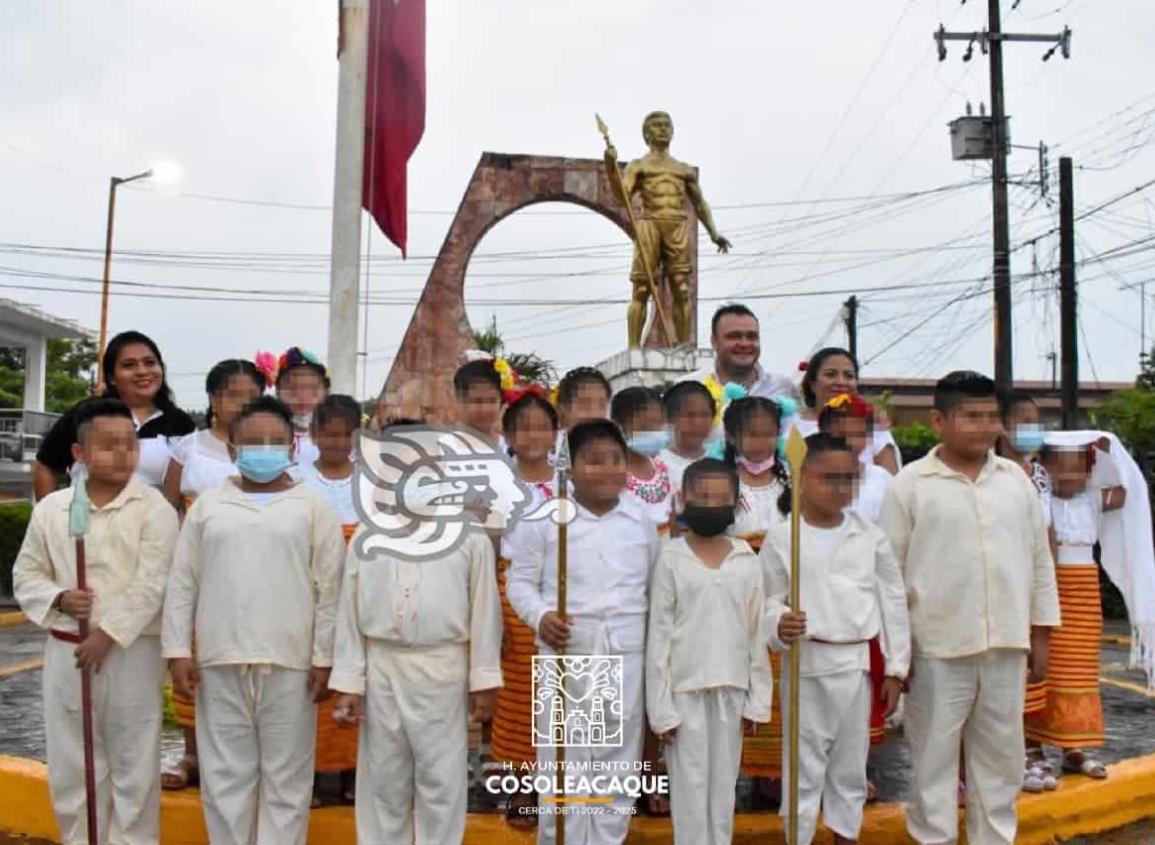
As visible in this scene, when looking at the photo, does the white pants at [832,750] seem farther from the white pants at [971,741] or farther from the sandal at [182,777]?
the sandal at [182,777]

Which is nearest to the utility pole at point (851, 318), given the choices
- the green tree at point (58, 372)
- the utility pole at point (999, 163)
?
the utility pole at point (999, 163)

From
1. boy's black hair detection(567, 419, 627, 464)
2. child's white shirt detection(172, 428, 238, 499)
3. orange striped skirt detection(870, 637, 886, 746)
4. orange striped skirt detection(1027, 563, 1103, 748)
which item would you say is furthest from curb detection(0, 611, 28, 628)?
orange striped skirt detection(1027, 563, 1103, 748)

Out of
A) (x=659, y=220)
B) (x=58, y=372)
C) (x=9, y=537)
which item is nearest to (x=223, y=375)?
(x=659, y=220)

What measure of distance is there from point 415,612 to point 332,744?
1.06 meters

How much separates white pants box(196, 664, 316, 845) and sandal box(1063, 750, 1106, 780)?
3255 millimetres

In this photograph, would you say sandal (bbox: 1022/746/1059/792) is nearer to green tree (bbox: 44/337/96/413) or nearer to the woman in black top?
the woman in black top

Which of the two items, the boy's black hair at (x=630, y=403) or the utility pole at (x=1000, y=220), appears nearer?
the boy's black hair at (x=630, y=403)

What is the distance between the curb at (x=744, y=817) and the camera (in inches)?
161

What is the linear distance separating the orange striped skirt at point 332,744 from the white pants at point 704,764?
131cm

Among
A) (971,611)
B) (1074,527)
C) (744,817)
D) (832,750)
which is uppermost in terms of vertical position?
(1074,527)

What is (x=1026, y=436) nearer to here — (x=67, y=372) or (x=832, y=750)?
(x=832, y=750)

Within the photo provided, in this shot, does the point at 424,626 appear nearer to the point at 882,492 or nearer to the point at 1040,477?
the point at 882,492

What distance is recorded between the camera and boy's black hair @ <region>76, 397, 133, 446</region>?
12.4 feet

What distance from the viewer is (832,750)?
3.78 meters
